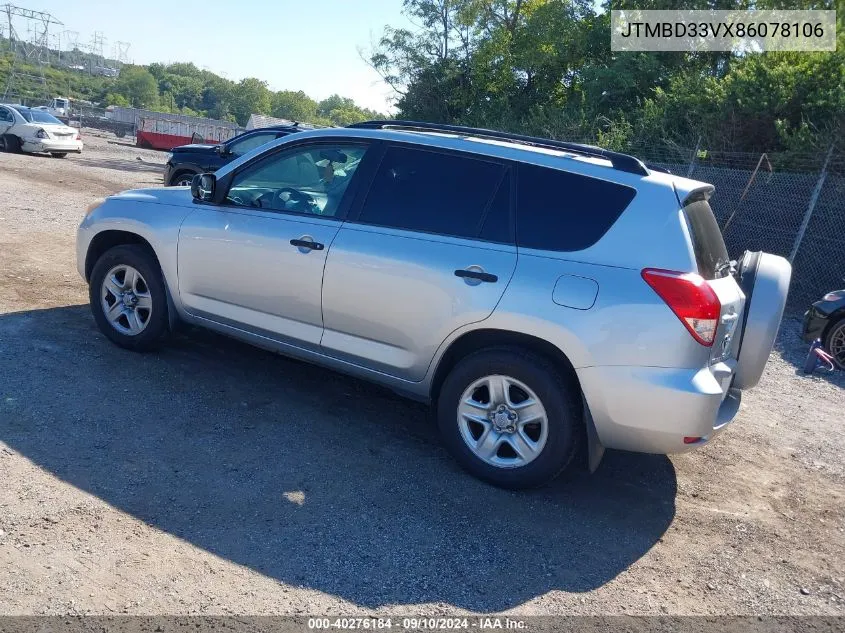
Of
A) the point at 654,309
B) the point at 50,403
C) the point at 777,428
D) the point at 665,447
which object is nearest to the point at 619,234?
the point at 654,309

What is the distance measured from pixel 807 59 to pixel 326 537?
16457 millimetres

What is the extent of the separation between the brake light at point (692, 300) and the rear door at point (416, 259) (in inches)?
32.5

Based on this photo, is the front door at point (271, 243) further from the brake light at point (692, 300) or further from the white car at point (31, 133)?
the white car at point (31, 133)

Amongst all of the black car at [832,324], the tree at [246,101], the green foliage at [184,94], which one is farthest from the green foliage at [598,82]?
the tree at [246,101]

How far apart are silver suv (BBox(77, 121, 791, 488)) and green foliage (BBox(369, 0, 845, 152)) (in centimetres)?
1078

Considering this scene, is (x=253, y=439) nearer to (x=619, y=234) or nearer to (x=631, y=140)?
(x=619, y=234)

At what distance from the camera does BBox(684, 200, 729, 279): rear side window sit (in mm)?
4023

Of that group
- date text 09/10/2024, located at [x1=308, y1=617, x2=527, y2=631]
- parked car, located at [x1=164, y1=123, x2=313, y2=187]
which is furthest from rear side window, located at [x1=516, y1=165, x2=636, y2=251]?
parked car, located at [x1=164, y1=123, x2=313, y2=187]

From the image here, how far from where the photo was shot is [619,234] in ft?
13.2

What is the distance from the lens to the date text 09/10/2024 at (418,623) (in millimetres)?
3018

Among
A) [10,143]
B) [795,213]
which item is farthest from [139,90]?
[795,213]

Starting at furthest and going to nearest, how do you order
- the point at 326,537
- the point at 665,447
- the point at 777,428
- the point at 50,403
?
the point at 777,428 → the point at 50,403 → the point at 665,447 → the point at 326,537

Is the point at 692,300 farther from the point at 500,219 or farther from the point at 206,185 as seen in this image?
the point at 206,185

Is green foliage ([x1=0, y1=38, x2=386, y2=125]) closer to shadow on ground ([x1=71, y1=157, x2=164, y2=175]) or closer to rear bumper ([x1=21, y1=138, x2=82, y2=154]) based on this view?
shadow on ground ([x1=71, y1=157, x2=164, y2=175])
